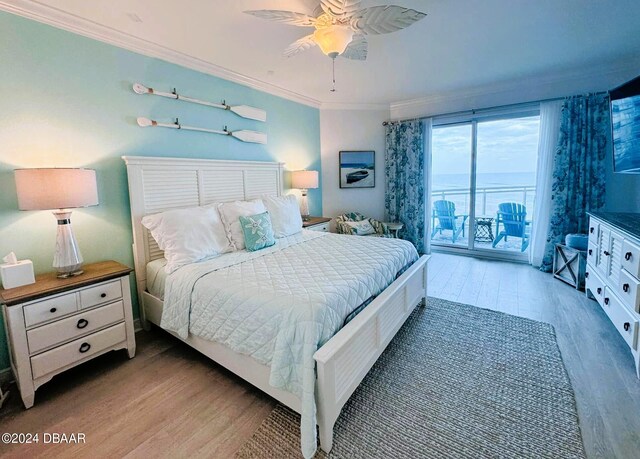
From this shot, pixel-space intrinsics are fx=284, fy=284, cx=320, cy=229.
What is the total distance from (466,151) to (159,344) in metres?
4.84

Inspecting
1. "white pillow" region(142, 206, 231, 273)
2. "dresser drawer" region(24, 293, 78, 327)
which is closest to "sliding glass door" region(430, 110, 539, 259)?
"white pillow" region(142, 206, 231, 273)

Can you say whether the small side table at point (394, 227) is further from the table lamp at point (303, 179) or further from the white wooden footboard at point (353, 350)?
the white wooden footboard at point (353, 350)

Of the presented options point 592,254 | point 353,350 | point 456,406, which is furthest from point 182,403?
point 592,254

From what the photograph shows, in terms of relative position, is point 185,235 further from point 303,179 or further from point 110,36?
point 303,179

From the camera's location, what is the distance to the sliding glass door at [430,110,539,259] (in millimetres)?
4203

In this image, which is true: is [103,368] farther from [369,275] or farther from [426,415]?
[426,415]

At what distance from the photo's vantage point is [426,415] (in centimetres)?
161

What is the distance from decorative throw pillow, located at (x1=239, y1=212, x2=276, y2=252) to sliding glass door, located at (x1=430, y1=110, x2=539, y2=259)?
328 centimetres

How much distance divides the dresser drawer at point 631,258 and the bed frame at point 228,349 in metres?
1.42

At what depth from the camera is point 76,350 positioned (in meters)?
1.88

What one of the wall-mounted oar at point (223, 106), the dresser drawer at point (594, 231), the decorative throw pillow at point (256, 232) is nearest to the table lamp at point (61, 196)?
the wall-mounted oar at point (223, 106)

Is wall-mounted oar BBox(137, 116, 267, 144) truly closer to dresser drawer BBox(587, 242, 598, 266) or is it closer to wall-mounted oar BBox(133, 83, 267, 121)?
wall-mounted oar BBox(133, 83, 267, 121)

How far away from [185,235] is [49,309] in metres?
0.92

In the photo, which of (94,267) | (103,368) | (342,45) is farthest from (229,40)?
(103,368)
